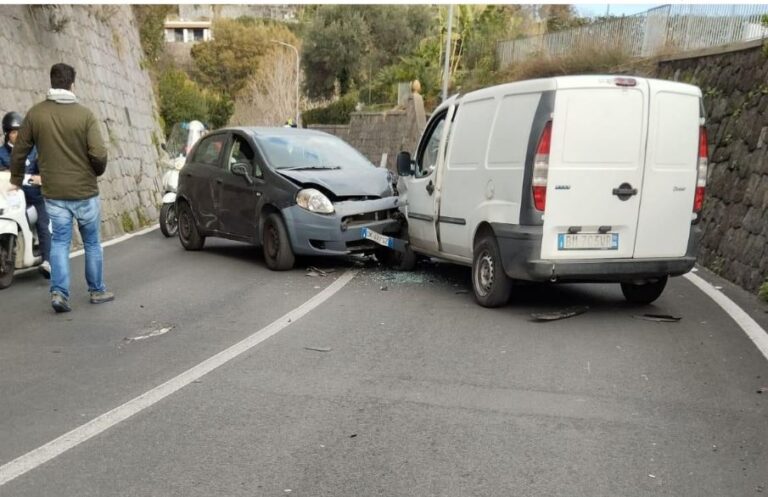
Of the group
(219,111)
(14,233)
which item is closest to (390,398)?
(14,233)

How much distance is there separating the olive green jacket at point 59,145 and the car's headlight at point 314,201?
271cm

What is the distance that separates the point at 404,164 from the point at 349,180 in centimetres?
89

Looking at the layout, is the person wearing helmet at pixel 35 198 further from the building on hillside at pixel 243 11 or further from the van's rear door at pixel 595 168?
the building on hillside at pixel 243 11

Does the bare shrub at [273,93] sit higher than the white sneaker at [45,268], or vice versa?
the bare shrub at [273,93]

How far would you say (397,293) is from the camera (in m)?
8.70

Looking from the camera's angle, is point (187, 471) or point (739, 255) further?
point (739, 255)

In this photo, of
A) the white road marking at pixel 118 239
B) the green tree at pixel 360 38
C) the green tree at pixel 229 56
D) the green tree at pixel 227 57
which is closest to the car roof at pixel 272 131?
the white road marking at pixel 118 239

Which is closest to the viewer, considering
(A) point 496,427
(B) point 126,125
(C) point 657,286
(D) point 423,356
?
(A) point 496,427

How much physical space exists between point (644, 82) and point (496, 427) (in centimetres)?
409

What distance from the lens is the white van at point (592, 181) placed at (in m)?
7.11

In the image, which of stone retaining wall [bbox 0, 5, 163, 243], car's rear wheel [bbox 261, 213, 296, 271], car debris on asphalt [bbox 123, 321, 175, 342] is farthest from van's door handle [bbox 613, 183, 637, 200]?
stone retaining wall [bbox 0, 5, 163, 243]

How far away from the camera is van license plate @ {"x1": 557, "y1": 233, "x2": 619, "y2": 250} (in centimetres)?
720

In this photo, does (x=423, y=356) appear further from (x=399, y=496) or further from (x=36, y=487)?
(x=36, y=487)

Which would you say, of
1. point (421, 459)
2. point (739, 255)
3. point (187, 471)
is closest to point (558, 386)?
point (421, 459)
